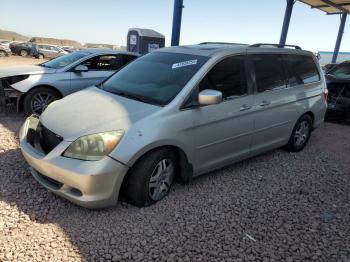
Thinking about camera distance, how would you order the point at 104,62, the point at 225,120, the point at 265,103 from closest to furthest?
1. the point at 225,120
2. the point at 265,103
3. the point at 104,62

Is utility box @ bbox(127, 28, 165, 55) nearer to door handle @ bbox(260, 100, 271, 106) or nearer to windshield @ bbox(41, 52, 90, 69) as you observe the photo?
windshield @ bbox(41, 52, 90, 69)

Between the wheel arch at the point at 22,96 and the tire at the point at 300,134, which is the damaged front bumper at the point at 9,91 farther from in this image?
the tire at the point at 300,134

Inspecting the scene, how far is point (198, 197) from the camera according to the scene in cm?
393

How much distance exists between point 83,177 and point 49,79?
425 cm

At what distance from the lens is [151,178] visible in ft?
11.6

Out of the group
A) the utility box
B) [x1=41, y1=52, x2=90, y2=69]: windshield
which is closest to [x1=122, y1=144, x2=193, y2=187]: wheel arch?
[x1=41, y1=52, x2=90, y2=69]: windshield

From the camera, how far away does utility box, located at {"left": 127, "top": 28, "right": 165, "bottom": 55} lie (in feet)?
37.6

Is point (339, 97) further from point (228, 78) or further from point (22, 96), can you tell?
point (22, 96)

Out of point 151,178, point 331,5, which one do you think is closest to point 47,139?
point 151,178

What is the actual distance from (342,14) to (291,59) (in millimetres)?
18397

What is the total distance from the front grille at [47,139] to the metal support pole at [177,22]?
6.64 m

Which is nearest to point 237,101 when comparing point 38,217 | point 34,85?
point 38,217

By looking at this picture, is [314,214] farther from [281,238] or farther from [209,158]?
[209,158]

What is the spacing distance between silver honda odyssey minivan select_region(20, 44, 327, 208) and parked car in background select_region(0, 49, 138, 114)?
2541mm
